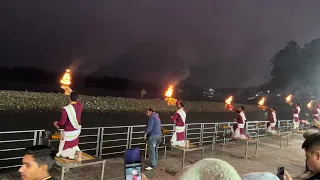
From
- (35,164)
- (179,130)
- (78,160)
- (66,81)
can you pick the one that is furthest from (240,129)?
(35,164)

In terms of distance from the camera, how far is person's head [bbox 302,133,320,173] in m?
2.40

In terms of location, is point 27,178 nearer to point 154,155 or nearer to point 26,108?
point 154,155

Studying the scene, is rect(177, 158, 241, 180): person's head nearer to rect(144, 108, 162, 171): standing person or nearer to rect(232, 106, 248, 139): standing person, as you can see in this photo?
rect(144, 108, 162, 171): standing person

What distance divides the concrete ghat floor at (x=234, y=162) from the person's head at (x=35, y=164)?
8.14ft

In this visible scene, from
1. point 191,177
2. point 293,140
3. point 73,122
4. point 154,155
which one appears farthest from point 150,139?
point 293,140

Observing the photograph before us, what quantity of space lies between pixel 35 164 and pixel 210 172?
2.07 metres

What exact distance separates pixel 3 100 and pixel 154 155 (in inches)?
1898

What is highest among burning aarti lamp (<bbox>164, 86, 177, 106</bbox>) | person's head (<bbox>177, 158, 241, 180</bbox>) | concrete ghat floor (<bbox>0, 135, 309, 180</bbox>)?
burning aarti lamp (<bbox>164, 86, 177, 106</bbox>)

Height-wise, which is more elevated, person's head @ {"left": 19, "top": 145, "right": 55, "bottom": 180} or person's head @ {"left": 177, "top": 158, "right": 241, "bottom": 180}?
person's head @ {"left": 177, "top": 158, "right": 241, "bottom": 180}

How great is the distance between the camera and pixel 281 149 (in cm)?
1148

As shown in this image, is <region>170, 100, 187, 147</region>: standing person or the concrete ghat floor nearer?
the concrete ghat floor

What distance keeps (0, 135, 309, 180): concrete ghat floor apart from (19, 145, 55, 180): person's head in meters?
2.48

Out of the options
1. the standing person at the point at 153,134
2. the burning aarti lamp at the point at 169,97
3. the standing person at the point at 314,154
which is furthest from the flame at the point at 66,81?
the standing person at the point at 314,154

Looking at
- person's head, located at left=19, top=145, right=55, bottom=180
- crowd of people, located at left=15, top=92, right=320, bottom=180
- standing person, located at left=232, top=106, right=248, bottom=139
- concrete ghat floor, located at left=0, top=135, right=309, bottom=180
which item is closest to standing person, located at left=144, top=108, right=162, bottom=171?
crowd of people, located at left=15, top=92, right=320, bottom=180
